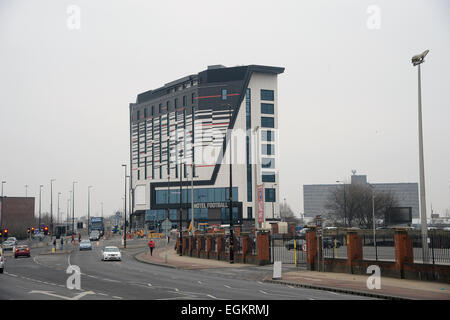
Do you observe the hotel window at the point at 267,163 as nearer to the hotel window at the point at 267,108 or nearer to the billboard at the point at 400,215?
the hotel window at the point at 267,108

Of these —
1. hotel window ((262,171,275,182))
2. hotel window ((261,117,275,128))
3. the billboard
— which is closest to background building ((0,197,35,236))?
hotel window ((262,171,275,182))

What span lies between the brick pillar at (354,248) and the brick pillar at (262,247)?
31.9 ft

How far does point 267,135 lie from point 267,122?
12.1 ft

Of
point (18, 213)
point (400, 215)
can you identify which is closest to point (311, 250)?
point (400, 215)

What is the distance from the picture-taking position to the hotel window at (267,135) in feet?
413

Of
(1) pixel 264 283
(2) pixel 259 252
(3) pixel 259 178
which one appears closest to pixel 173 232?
(3) pixel 259 178

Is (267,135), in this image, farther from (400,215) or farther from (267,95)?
(400,215)

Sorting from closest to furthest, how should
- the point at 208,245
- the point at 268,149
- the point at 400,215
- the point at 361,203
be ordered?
the point at 208,245 → the point at 400,215 → the point at 361,203 → the point at 268,149

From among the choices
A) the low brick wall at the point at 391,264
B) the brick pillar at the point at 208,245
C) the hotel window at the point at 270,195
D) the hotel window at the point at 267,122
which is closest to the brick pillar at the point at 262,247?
the low brick wall at the point at 391,264

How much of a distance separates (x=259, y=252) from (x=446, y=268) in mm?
17540

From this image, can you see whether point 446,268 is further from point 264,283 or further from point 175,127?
point 175,127

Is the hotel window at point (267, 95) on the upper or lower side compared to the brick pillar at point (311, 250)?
upper

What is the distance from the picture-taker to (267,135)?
126 m
